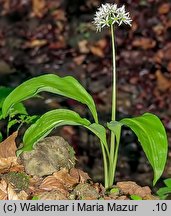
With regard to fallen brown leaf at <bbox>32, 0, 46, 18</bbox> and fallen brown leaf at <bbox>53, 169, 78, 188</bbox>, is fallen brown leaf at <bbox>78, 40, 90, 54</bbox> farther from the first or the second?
Answer: fallen brown leaf at <bbox>53, 169, 78, 188</bbox>

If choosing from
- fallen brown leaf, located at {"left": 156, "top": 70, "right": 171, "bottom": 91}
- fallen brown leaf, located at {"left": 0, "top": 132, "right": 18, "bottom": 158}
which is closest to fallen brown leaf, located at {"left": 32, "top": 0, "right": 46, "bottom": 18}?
fallen brown leaf, located at {"left": 156, "top": 70, "right": 171, "bottom": 91}

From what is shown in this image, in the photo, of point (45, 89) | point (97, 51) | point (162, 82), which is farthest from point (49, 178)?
point (97, 51)

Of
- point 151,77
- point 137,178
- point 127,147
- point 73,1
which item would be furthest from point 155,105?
point 73,1

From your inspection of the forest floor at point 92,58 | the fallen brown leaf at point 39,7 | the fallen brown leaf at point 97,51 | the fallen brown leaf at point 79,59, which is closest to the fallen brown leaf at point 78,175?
the forest floor at point 92,58

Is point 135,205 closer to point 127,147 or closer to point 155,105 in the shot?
point 127,147

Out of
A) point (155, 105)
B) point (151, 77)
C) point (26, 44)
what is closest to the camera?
point (155, 105)

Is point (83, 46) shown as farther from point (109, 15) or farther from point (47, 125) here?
point (47, 125)

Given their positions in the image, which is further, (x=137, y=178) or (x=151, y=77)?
(x=151, y=77)
